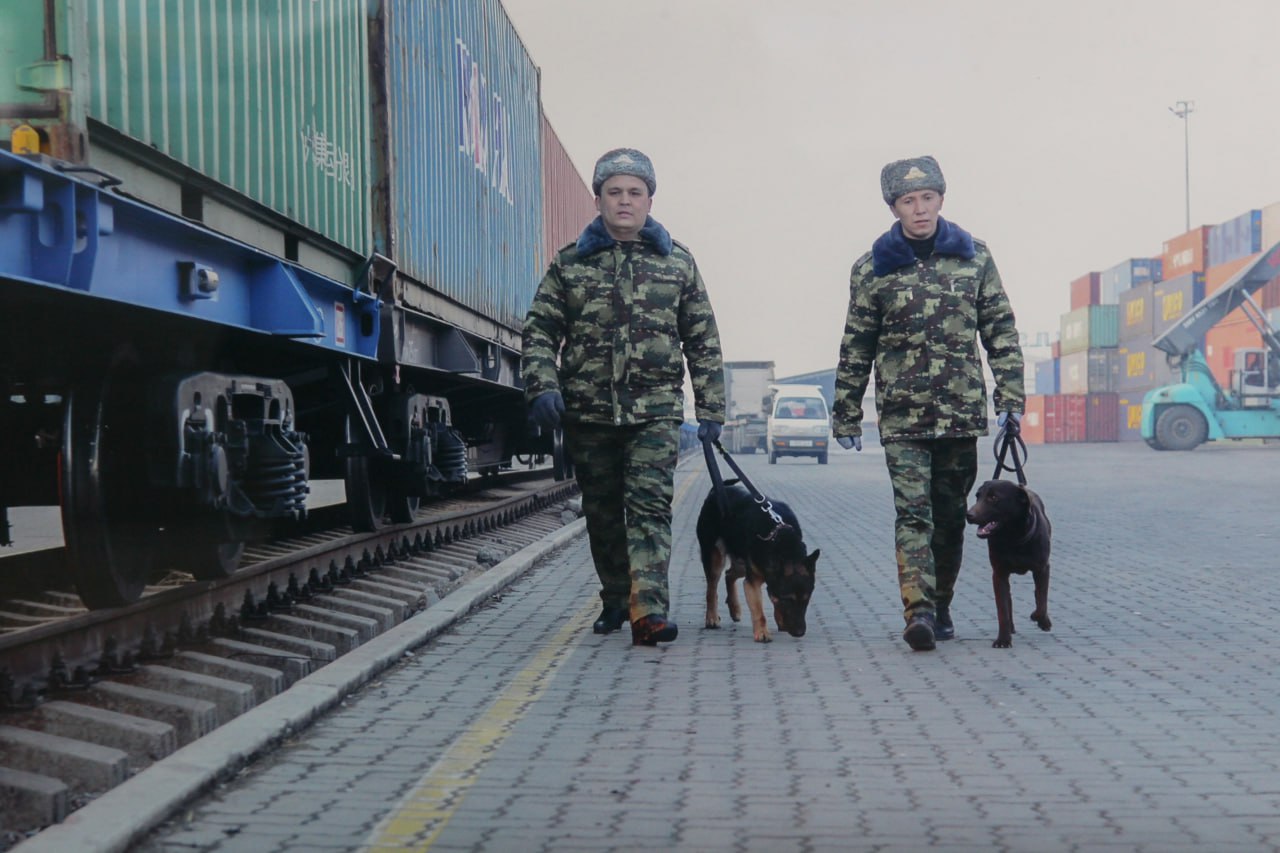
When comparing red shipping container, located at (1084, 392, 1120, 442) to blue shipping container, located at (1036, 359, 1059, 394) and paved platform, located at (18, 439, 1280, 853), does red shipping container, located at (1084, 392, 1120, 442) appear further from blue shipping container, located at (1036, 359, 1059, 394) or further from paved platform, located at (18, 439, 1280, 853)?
paved platform, located at (18, 439, 1280, 853)

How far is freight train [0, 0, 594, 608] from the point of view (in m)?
4.66

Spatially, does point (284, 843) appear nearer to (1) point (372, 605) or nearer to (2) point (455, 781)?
(2) point (455, 781)

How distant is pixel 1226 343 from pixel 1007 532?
54077 millimetres

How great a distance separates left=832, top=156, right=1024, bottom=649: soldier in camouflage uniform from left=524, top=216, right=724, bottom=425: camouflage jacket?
2.37 ft

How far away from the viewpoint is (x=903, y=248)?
21.0 ft

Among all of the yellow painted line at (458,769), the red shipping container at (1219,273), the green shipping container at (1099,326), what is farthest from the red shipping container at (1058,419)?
the yellow painted line at (458,769)

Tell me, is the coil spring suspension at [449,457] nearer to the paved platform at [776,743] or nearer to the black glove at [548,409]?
the paved platform at [776,743]

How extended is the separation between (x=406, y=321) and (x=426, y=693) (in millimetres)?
4454

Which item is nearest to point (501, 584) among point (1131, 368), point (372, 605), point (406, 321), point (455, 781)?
point (372, 605)

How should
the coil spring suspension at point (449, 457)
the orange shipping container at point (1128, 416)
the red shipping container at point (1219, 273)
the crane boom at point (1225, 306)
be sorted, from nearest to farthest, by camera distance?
1. the coil spring suspension at point (449, 457)
2. the crane boom at point (1225, 306)
3. the red shipping container at point (1219, 273)
4. the orange shipping container at point (1128, 416)

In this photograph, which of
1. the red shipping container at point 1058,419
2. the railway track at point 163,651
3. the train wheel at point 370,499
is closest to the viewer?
the railway track at point 163,651

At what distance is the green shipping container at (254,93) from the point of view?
17.5 ft

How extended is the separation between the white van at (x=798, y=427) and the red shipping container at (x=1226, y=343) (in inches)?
773

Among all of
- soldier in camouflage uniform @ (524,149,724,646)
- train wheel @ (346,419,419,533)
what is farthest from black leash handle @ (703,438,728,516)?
train wheel @ (346,419,419,533)
